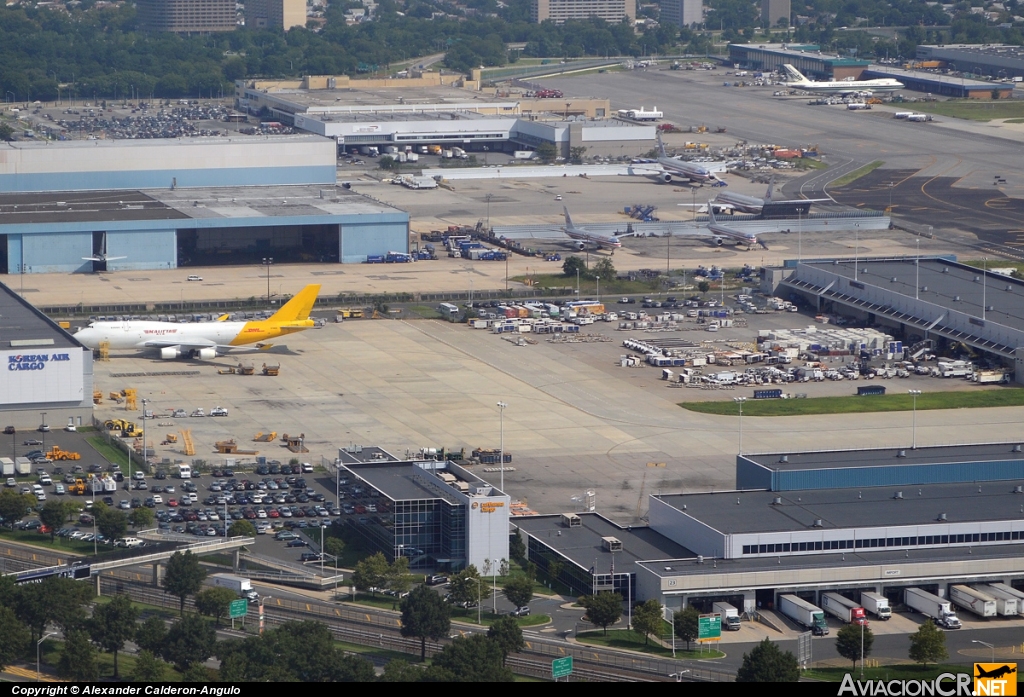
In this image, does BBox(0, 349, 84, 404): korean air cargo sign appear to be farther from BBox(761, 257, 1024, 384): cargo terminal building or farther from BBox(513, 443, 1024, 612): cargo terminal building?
BBox(761, 257, 1024, 384): cargo terminal building

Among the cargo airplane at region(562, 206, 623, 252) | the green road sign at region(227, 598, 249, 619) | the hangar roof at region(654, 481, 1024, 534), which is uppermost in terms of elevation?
the cargo airplane at region(562, 206, 623, 252)

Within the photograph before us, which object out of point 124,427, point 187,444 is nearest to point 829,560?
point 187,444

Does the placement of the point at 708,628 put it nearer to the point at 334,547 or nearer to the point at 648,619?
the point at 648,619

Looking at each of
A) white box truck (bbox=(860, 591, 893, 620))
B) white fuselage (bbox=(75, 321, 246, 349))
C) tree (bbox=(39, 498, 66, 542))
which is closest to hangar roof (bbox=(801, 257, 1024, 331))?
white fuselage (bbox=(75, 321, 246, 349))

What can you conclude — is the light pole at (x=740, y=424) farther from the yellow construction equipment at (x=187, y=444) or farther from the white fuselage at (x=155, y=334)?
the white fuselage at (x=155, y=334)

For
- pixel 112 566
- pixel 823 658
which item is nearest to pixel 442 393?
pixel 112 566

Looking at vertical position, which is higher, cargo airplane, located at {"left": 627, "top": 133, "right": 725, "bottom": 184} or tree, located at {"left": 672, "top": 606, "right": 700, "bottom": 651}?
cargo airplane, located at {"left": 627, "top": 133, "right": 725, "bottom": 184}

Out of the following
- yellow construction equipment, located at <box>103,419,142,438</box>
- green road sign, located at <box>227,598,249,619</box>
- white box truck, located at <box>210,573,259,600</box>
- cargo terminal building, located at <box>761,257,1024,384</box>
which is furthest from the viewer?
cargo terminal building, located at <box>761,257,1024,384</box>
